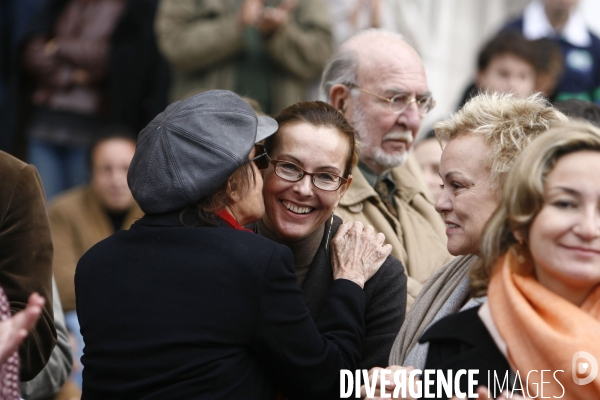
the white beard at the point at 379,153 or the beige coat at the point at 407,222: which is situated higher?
the white beard at the point at 379,153

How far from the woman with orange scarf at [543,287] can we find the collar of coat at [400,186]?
4.44 ft

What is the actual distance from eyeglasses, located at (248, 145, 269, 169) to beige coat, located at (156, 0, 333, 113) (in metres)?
3.02

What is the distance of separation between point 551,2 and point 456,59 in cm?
168

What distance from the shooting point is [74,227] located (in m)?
5.96

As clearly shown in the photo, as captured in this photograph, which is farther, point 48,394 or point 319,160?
point 48,394

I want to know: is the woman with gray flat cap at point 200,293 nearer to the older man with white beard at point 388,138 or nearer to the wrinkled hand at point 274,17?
the older man with white beard at point 388,138

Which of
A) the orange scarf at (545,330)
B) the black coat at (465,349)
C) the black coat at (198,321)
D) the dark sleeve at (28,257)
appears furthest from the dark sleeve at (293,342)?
the dark sleeve at (28,257)

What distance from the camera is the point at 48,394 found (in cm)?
376

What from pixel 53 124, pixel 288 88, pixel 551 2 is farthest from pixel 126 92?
pixel 551 2

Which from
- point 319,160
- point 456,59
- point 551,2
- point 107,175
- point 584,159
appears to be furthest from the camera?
point 456,59

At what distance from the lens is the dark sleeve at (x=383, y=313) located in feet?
11.0

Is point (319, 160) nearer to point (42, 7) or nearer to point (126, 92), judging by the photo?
point (126, 92)

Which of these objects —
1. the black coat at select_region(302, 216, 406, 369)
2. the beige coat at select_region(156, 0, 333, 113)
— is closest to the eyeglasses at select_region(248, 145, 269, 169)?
the black coat at select_region(302, 216, 406, 369)

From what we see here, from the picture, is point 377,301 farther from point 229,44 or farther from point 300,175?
point 229,44
